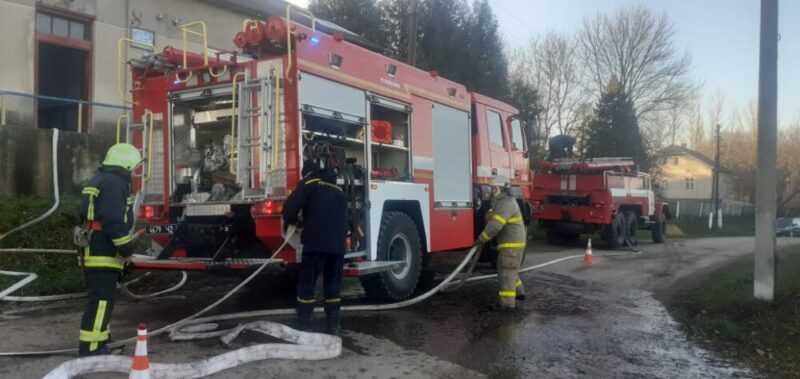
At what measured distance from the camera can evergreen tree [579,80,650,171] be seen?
3334 cm

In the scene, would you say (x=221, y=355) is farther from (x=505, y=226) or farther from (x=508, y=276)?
(x=505, y=226)

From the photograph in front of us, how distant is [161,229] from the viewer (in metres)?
7.13

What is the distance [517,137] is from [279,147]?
6.22 m

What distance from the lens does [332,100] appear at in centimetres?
698

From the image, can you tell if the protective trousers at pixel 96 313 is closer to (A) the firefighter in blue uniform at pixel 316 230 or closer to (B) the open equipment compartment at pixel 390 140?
(A) the firefighter in blue uniform at pixel 316 230

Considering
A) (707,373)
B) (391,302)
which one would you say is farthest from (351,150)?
(707,373)

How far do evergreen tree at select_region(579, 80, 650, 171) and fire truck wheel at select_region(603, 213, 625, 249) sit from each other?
608 inches

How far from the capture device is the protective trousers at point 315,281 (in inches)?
234

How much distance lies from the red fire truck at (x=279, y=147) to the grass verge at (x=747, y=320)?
340 centimetres

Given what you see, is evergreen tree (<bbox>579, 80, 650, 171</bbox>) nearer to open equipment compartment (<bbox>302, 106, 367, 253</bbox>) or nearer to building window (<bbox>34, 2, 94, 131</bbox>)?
building window (<bbox>34, 2, 94, 131</bbox>)

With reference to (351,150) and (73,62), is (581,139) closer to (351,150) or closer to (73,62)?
(73,62)

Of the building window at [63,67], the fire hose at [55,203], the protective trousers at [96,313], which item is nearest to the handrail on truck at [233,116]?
the protective trousers at [96,313]

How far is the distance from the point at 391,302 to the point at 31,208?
21.7ft

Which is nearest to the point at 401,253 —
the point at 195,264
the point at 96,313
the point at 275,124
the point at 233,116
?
the point at 275,124
